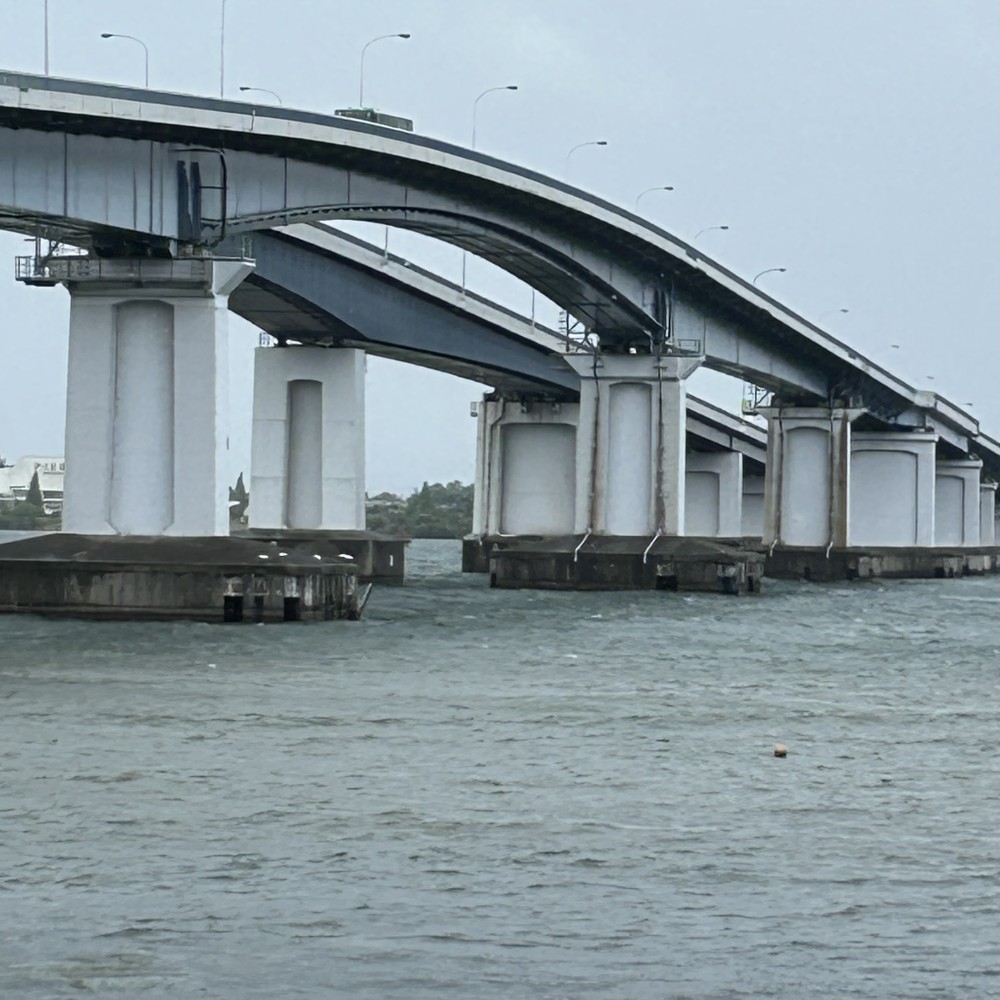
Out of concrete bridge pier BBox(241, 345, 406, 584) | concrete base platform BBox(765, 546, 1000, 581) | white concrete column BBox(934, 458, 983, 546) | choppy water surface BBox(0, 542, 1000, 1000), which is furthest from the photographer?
white concrete column BBox(934, 458, 983, 546)

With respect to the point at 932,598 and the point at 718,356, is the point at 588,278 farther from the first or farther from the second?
the point at 932,598

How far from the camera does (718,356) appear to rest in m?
101

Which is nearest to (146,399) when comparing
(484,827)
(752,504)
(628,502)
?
(628,502)

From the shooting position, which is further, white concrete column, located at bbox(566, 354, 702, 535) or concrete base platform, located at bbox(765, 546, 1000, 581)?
concrete base platform, located at bbox(765, 546, 1000, 581)

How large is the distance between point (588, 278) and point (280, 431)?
57.3 feet

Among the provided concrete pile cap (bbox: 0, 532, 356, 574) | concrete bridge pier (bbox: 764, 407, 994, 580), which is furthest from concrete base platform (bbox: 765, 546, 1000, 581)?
concrete pile cap (bbox: 0, 532, 356, 574)

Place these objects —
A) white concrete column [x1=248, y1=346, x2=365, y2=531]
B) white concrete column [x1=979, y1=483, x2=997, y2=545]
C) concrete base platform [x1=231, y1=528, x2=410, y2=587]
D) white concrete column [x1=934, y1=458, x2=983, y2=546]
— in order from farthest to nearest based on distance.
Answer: white concrete column [x1=979, y1=483, x2=997, y2=545]
white concrete column [x1=934, y1=458, x2=983, y2=546]
white concrete column [x1=248, y1=346, x2=365, y2=531]
concrete base platform [x1=231, y1=528, x2=410, y2=587]

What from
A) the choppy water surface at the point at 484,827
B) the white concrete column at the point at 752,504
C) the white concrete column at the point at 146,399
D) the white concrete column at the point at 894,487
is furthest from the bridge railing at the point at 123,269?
the white concrete column at the point at 752,504

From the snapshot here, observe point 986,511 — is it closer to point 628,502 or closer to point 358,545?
point 628,502

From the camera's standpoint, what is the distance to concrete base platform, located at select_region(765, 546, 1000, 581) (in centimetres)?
12250

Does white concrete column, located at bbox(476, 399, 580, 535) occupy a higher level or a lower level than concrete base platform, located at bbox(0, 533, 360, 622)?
higher

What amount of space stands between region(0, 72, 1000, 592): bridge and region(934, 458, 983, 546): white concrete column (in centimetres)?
1395

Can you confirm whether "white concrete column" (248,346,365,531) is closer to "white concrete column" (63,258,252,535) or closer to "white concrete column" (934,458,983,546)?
"white concrete column" (63,258,252,535)

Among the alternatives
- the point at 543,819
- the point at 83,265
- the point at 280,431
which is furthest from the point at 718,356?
the point at 543,819
